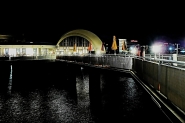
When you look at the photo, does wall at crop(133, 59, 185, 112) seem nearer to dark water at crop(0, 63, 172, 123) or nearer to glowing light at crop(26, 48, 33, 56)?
dark water at crop(0, 63, 172, 123)

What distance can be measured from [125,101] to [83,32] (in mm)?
62981

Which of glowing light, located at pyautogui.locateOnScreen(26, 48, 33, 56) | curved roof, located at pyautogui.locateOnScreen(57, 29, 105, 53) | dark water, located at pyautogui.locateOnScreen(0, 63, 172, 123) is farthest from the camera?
curved roof, located at pyautogui.locateOnScreen(57, 29, 105, 53)

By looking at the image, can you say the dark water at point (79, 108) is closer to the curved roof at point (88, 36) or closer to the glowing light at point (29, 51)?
the glowing light at point (29, 51)

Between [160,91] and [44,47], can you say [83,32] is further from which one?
[160,91]

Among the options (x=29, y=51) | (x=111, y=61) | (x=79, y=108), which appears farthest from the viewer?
(x=29, y=51)

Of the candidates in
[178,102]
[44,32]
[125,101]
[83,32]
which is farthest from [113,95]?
[44,32]

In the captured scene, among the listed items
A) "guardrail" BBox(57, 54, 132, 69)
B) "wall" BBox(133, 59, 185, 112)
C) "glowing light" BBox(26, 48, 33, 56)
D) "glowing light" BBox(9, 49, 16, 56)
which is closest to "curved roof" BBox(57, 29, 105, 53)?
"glowing light" BBox(26, 48, 33, 56)

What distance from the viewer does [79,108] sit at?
7.77m

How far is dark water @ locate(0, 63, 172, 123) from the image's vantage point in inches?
256

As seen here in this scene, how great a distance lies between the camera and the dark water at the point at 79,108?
651cm

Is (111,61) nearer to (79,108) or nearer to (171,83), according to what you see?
(171,83)

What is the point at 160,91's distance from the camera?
9648mm

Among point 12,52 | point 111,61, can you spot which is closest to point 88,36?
point 12,52

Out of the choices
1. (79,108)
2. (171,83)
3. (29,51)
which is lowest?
Answer: (79,108)
